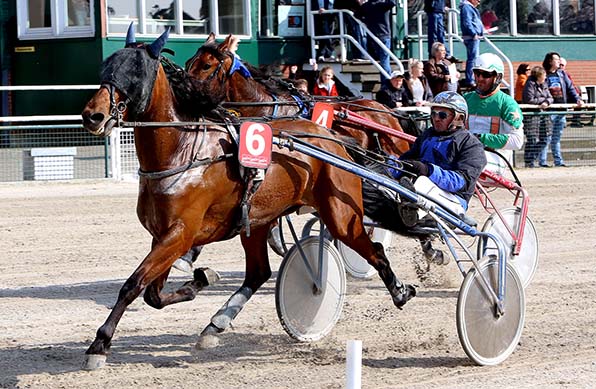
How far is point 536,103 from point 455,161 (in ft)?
36.1

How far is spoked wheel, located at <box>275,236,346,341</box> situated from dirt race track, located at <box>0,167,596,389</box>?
0.12m

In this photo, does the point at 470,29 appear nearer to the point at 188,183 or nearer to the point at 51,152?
the point at 51,152

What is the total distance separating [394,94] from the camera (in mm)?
15461

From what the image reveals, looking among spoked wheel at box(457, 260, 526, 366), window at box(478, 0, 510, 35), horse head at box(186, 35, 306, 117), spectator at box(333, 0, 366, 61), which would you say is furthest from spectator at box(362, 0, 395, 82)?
spoked wheel at box(457, 260, 526, 366)

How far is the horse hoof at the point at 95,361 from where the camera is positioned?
237 inches

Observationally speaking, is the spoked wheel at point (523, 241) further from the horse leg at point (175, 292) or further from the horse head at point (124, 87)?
the horse head at point (124, 87)

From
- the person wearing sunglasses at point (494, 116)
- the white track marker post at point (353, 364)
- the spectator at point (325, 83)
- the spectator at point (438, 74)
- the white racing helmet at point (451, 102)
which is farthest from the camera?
the spectator at point (438, 74)

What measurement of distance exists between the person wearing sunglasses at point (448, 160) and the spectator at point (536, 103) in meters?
10.6

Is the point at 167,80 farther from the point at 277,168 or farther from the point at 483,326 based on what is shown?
the point at 483,326

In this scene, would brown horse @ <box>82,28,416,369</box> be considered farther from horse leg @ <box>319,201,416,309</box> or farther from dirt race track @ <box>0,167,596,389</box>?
dirt race track @ <box>0,167,596,389</box>

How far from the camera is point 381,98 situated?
15.6 meters

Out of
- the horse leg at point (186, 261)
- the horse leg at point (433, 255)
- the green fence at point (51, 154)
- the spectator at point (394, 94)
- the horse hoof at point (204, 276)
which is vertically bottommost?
the horse leg at point (433, 255)

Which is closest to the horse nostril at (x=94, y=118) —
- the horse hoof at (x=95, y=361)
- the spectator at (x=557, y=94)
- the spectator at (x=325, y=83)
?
the horse hoof at (x=95, y=361)

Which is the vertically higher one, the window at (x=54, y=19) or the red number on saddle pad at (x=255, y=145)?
the window at (x=54, y=19)
